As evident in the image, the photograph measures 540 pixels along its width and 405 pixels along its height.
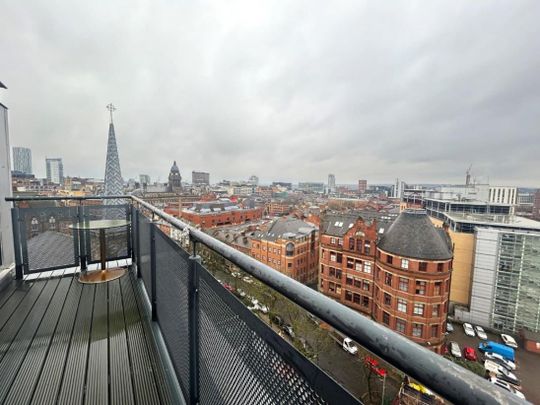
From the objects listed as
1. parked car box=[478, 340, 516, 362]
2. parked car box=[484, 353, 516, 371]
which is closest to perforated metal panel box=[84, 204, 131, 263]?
parked car box=[484, 353, 516, 371]

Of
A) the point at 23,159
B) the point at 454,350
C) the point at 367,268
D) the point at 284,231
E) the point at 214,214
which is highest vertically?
the point at 23,159

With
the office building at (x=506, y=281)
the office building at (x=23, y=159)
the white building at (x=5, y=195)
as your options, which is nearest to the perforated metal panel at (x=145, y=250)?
the white building at (x=5, y=195)

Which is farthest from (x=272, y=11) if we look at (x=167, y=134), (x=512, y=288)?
(x=167, y=134)

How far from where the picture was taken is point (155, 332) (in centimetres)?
244

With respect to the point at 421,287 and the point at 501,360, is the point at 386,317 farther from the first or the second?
the point at 501,360

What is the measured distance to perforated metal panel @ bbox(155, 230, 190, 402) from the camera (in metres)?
1.71

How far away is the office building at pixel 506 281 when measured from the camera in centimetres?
1698

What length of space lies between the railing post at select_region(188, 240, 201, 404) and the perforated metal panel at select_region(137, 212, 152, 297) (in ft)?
4.89

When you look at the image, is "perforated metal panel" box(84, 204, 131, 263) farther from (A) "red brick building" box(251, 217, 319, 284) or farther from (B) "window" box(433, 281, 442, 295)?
(A) "red brick building" box(251, 217, 319, 284)

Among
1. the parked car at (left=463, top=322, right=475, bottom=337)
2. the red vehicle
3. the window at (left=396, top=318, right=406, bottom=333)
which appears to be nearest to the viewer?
the window at (left=396, top=318, right=406, bottom=333)

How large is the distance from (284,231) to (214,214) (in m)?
22.4

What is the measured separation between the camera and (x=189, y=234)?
5.20 ft

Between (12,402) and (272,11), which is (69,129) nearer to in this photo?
(272,11)

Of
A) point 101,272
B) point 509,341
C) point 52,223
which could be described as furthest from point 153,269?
point 509,341
